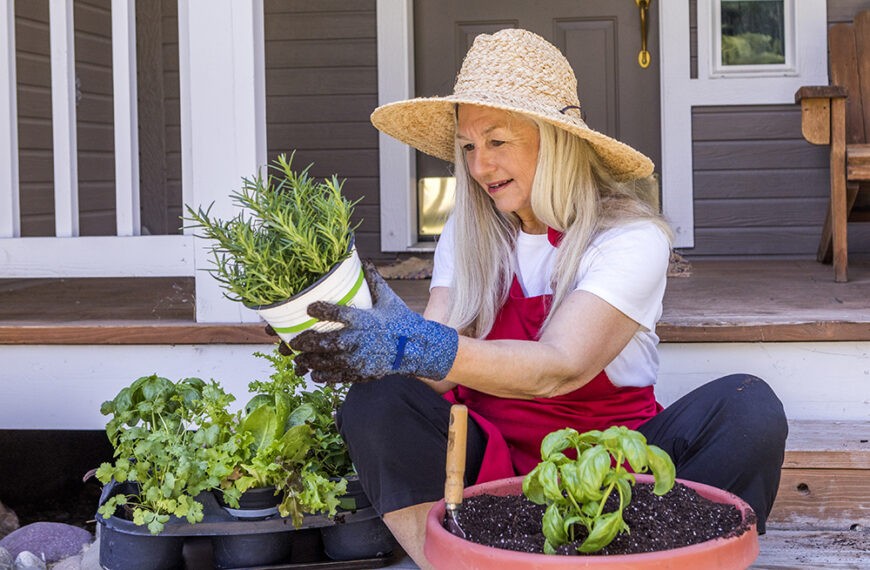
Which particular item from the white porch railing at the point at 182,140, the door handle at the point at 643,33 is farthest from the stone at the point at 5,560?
the door handle at the point at 643,33

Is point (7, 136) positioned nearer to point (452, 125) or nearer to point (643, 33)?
point (452, 125)

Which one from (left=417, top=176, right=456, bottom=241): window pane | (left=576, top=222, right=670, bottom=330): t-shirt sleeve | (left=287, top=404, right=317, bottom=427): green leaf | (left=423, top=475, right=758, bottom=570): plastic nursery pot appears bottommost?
(left=423, top=475, right=758, bottom=570): plastic nursery pot

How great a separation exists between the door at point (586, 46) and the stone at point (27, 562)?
269cm

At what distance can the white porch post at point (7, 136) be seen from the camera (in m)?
2.84

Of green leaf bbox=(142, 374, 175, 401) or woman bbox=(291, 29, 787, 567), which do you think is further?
green leaf bbox=(142, 374, 175, 401)

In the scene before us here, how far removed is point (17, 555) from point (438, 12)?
2.99m

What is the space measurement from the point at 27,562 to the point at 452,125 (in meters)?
1.32

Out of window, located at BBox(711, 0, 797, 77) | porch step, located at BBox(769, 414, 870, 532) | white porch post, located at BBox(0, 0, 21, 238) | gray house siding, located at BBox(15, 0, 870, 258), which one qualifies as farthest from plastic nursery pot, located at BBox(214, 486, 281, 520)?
window, located at BBox(711, 0, 797, 77)

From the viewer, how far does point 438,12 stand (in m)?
4.58

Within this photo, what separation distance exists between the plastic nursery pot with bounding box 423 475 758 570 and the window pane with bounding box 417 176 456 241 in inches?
133

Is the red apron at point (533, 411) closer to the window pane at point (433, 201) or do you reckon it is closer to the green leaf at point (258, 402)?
the green leaf at point (258, 402)

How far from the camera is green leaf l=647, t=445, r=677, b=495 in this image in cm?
124

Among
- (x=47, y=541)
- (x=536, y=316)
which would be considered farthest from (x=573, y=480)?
(x=47, y=541)

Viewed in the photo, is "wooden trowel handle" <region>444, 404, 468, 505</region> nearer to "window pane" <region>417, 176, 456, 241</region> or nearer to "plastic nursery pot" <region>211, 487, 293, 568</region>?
"plastic nursery pot" <region>211, 487, 293, 568</region>
